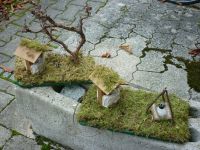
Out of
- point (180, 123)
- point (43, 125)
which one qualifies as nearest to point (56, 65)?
point (43, 125)

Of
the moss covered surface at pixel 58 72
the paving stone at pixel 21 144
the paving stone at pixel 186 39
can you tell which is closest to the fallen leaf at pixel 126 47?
the paving stone at pixel 186 39

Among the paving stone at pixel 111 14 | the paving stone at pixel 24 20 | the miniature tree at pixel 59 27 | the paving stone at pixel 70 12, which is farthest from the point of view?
the paving stone at pixel 70 12

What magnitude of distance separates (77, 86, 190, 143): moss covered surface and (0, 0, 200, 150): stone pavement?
0.85 meters

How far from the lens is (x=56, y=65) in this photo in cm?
337

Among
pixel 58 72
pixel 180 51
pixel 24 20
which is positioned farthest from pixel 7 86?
pixel 180 51

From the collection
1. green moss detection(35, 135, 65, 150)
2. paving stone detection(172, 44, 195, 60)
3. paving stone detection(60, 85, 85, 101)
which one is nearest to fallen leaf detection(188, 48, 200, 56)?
paving stone detection(172, 44, 195, 60)

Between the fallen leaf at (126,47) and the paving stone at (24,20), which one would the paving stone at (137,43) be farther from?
the paving stone at (24,20)

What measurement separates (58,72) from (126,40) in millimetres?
1645

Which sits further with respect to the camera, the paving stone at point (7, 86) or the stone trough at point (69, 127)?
the paving stone at point (7, 86)

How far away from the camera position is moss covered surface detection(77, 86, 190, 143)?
2.79 meters

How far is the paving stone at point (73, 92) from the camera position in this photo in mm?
3289

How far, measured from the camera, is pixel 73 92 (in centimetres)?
330

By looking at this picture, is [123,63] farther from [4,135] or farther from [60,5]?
[60,5]

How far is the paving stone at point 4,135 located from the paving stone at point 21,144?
0.04 m
